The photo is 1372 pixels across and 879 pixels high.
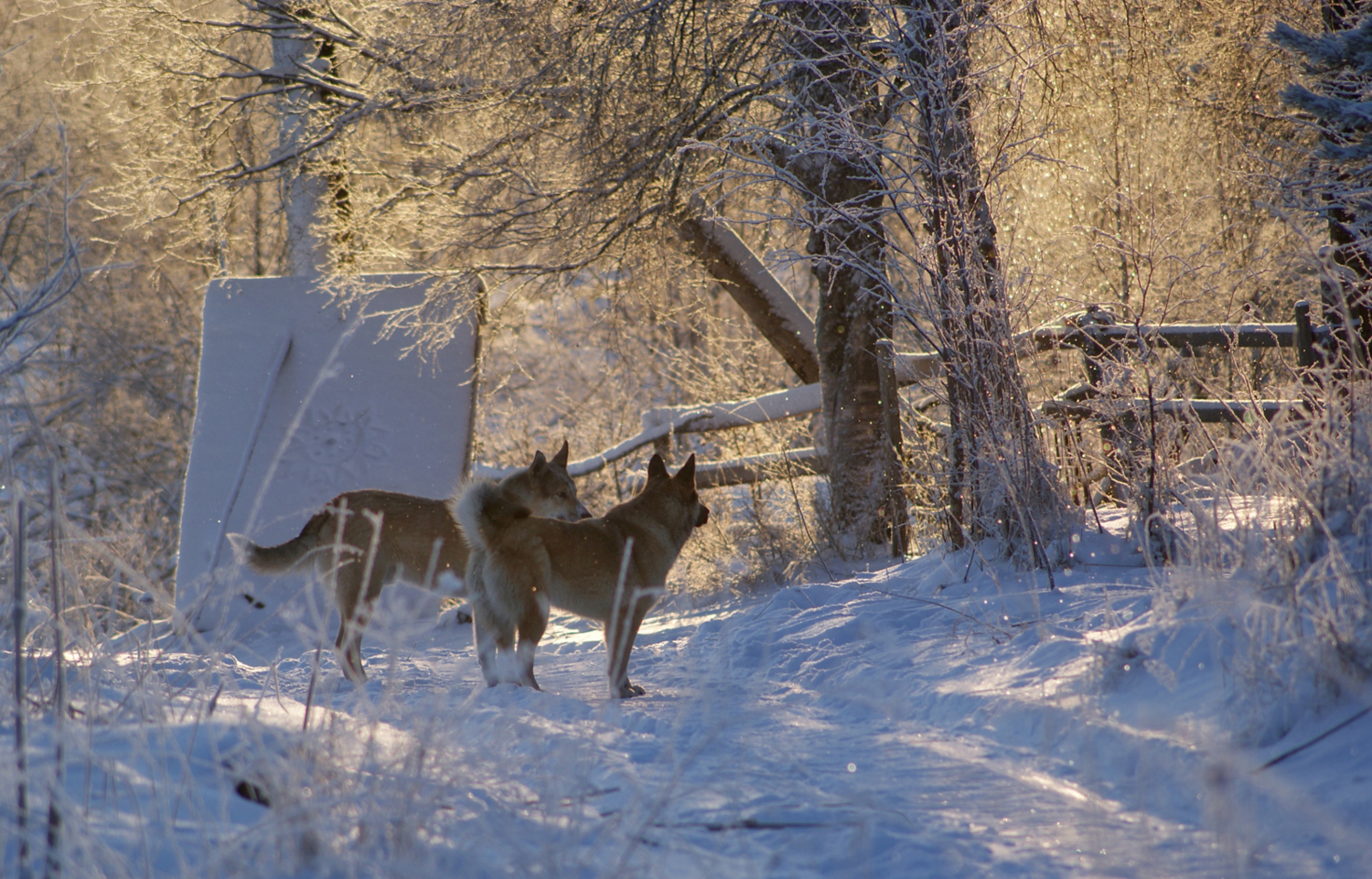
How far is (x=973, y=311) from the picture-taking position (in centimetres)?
641

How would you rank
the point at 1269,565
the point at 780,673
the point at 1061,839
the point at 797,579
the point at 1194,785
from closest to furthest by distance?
the point at 1061,839 → the point at 1194,785 → the point at 1269,565 → the point at 780,673 → the point at 797,579

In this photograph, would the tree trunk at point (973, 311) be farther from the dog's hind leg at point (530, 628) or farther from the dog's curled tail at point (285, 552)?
the dog's curled tail at point (285, 552)

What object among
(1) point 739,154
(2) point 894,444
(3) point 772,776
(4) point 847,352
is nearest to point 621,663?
(3) point 772,776

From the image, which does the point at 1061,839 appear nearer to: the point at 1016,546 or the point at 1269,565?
the point at 1269,565

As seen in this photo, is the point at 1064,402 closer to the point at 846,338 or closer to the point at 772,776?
the point at 846,338

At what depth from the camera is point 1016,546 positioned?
6551mm

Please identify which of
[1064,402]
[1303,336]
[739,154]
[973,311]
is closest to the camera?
[973,311]

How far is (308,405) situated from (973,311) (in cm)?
790

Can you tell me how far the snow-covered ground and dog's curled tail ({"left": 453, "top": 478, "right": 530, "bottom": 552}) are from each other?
92cm

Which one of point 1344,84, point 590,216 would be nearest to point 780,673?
point 1344,84

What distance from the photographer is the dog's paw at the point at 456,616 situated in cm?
989

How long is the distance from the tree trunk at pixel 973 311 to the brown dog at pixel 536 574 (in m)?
2.35

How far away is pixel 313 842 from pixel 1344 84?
728 cm

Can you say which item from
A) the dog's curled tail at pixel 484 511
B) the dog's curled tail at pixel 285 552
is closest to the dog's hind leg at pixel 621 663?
the dog's curled tail at pixel 484 511
